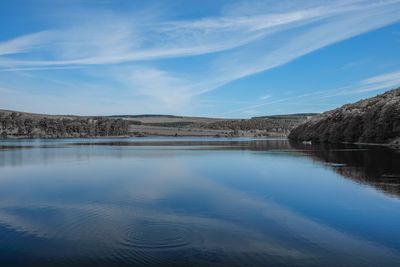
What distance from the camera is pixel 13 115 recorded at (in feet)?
612

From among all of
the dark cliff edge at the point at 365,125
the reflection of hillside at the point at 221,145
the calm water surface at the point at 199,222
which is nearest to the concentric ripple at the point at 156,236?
the calm water surface at the point at 199,222

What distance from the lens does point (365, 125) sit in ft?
298

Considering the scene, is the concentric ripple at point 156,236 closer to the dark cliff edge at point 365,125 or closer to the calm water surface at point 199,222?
the calm water surface at point 199,222

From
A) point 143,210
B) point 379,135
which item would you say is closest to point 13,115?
point 379,135

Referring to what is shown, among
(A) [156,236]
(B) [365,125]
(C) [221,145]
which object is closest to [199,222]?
(A) [156,236]

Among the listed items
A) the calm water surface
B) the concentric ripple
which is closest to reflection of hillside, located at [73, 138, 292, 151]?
the calm water surface

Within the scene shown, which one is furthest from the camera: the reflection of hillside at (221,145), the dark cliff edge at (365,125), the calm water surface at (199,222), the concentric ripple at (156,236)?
the reflection of hillside at (221,145)

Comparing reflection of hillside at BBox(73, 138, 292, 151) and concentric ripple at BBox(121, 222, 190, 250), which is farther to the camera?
reflection of hillside at BBox(73, 138, 292, 151)

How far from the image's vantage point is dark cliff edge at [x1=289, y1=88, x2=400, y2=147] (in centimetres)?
7825

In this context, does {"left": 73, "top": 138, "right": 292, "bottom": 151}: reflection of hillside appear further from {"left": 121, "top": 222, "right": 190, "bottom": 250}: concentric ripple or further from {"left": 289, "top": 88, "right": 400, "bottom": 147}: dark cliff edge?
{"left": 121, "top": 222, "right": 190, "bottom": 250}: concentric ripple

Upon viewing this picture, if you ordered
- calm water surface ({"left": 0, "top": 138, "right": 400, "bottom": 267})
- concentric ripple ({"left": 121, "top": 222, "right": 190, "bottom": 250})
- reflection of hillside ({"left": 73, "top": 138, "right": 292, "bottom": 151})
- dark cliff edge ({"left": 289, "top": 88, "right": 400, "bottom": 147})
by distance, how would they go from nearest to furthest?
1. calm water surface ({"left": 0, "top": 138, "right": 400, "bottom": 267})
2. concentric ripple ({"left": 121, "top": 222, "right": 190, "bottom": 250})
3. dark cliff edge ({"left": 289, "top": 88, "right": 400, "bottom": 147})
4. reflection of hillside ({"left": 73, "top": 138, "right": 292, "bottom": 151})

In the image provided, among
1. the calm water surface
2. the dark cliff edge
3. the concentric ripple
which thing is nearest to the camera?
the calm water surface

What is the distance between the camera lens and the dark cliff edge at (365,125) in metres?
78.2

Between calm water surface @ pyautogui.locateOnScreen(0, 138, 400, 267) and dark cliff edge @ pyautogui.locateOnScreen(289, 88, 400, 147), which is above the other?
dark cliff edge @ pyautogui.locateOnScreen(289, 88, 400, 147)
